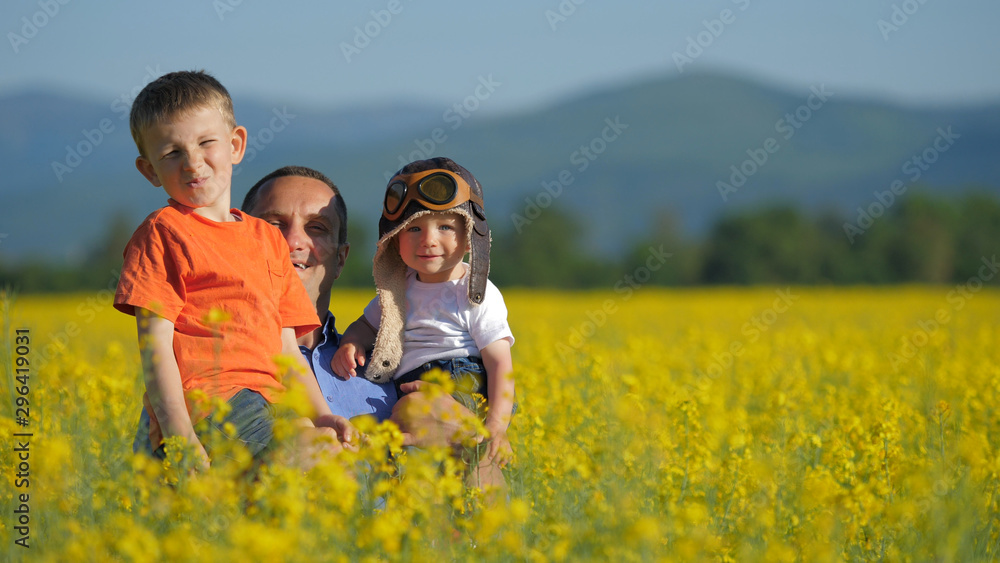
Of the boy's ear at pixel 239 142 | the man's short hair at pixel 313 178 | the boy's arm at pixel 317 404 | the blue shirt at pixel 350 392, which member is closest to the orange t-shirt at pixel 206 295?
the boy's arm at pixel 317 404

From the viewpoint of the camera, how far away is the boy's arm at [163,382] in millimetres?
2531

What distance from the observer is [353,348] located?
3.31 metres

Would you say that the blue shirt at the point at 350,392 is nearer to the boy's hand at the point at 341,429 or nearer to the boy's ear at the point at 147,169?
the boy's hand at the point at 341,429

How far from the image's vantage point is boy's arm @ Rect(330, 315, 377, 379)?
10.8 ft

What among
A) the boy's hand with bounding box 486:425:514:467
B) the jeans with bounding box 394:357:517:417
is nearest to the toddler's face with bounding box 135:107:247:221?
the jeans with bounding box 394:357:517:417

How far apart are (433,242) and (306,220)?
0.62m

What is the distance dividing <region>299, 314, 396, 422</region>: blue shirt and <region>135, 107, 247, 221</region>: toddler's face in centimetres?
75

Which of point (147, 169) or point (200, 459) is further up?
point (147, 169)

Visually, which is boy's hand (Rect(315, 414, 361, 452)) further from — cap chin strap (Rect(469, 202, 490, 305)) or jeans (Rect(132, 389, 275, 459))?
cap chin strap (Rect(469, 202, 490, 305))

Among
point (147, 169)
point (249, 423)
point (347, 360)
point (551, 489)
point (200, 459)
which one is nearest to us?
point (200, 459)

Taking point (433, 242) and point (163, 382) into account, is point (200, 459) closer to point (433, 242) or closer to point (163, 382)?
point (163, 382)

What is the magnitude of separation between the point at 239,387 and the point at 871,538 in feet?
7.19

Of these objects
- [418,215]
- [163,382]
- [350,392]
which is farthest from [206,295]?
[418,215]

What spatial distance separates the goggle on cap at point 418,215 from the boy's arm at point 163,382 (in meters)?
0.84
